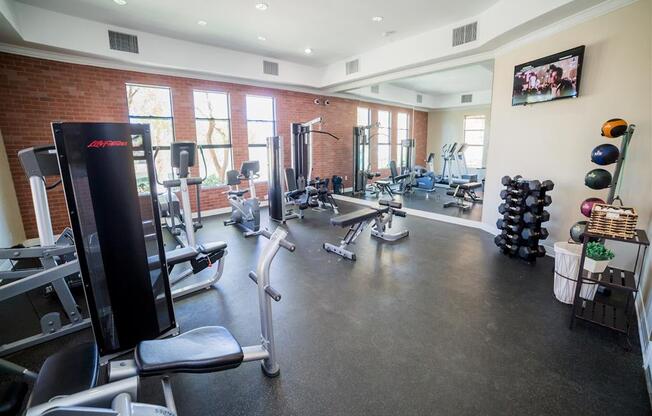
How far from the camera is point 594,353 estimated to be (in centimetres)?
208

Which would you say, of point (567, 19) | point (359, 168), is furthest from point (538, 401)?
point (359, 168)

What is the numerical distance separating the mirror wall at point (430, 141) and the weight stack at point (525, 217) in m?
2.26

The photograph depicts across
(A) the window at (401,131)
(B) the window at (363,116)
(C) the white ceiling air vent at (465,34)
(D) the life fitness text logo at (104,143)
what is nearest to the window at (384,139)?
(A) the window at (401,131)

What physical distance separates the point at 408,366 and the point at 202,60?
5841mm

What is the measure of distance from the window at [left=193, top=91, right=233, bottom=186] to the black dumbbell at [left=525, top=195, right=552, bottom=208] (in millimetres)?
5381

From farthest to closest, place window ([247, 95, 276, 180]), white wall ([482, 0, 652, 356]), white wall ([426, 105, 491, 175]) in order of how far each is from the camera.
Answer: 1. white wall ([426, 105, 491, 175])
2. window ([247, 95, 276, 180])
3. white wall ([482, 0, 652, 356])

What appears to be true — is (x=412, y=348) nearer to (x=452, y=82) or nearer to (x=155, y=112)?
(x=155, y=112)

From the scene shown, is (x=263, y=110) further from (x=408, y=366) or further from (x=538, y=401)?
(x=538, y=401)

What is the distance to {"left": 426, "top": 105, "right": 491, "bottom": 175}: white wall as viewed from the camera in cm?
1070

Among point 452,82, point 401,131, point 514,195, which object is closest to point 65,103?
point 514,195

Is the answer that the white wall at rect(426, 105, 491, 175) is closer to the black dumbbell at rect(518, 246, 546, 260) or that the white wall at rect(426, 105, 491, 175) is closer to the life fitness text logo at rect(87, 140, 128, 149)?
the black dumbbell at rect(518, 246, 546, 260)

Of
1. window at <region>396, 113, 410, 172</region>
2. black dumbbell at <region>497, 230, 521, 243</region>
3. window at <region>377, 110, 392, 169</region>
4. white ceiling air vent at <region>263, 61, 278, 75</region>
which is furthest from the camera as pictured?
window at <region>396, 113, 410, 172</region>

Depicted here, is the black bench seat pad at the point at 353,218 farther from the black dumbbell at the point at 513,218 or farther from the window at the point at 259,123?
the window at the point at 259,123

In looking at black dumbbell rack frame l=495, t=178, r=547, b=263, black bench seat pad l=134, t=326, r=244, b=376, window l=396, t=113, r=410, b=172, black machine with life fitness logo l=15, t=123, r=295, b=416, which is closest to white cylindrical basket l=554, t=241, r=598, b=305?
black dumbbell rack frame l=495, t=178, r=547, b=263
